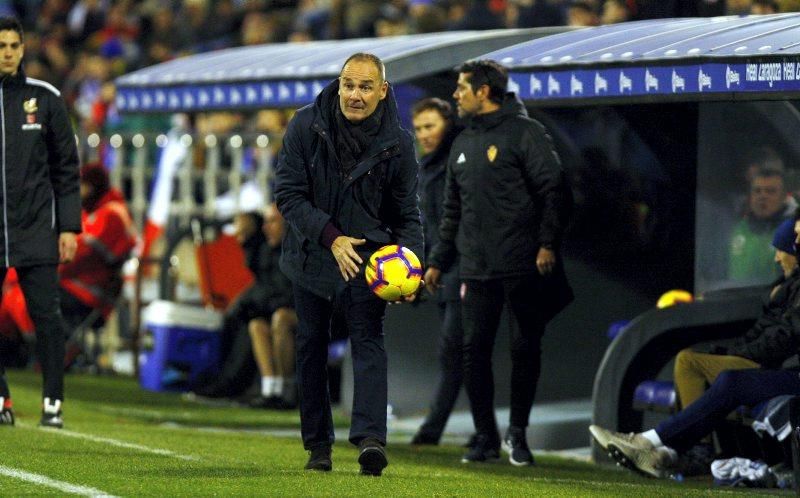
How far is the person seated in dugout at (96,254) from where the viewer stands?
1639 centimetres

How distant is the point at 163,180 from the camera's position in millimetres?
17859

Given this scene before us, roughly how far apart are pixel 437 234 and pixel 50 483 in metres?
4.09

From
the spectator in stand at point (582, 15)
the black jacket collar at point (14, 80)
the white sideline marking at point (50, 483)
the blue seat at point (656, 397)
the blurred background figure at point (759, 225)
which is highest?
the spectator in stand at point (582, 15)

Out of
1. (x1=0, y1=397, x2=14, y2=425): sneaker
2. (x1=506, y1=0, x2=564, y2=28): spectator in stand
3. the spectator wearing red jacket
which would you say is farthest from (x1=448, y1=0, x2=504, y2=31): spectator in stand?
(x1=0, y1=397, x2=14, y2=425): sneaker

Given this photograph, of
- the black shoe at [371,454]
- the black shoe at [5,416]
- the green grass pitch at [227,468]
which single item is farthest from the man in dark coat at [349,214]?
the black shoe at [5,416]

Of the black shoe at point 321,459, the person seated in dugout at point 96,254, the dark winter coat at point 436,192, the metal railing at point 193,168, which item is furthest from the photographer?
the metal railing at point 193,168

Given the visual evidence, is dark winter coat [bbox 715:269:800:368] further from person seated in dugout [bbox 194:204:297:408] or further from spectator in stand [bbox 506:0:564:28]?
spectator in stand [bbox 506:0:564:28]

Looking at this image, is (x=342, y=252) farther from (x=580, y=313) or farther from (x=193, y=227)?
(x=193, y=227)

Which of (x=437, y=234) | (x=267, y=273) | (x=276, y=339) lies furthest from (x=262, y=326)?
(x=437, y=234)

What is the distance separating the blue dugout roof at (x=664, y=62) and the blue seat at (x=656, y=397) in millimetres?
1696

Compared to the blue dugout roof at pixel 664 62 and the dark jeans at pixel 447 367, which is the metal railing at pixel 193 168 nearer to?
the dark jeans at pixel 447 367

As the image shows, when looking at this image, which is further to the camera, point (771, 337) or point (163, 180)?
point (163, 180)

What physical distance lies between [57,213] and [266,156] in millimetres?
6191

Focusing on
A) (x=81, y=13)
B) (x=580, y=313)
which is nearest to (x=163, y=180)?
(x=580, y=313)
